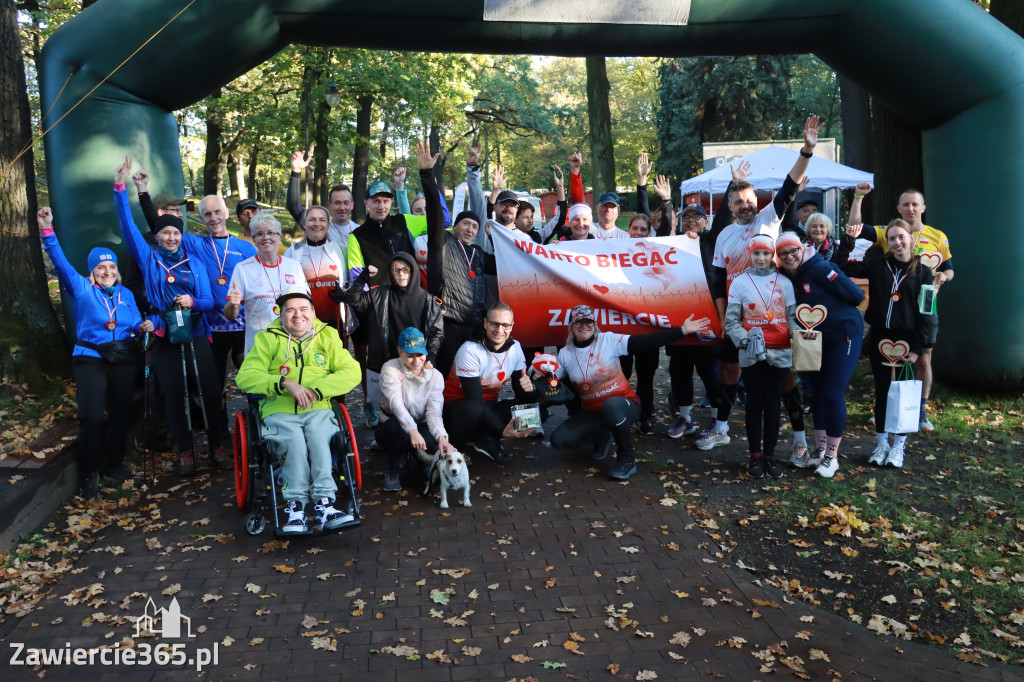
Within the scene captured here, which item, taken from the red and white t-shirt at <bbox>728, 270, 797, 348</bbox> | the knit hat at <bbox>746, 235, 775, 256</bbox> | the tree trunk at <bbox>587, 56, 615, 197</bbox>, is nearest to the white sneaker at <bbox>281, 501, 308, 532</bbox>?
the red and white t-shirt at <bbox>728, 270, 797, 348</bbox>

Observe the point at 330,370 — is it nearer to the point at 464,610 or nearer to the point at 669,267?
the point at 464,610

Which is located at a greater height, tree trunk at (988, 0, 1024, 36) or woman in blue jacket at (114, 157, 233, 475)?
tree trunk at (988, 0, 1024, 36)

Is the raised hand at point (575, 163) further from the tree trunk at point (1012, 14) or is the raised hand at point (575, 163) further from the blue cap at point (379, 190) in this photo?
the tree trunk at point (1012, 14)

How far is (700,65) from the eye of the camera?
3206cm

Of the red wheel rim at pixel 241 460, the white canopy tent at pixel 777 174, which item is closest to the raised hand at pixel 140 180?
the red wheel rim at pixel 241 460

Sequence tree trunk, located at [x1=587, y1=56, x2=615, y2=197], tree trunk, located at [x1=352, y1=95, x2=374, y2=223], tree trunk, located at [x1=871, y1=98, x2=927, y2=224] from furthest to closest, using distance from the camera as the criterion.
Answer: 1. tree trunk, located at [x1=352, y1=95, x2=374, y2=223]
2. tree trunk, located at [x1=587, y1=56, x2=615, y2=197]
3. tree trunk, located at [x1=871, y1=98, x2=927, y2=224]

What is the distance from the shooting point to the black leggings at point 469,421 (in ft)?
21.9

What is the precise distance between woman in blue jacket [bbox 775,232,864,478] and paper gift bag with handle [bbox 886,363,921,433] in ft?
1.31

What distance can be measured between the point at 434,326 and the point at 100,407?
274 centimetres

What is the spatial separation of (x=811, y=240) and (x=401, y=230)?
3.93 metres

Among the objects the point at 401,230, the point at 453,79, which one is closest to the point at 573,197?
the point at 401,230

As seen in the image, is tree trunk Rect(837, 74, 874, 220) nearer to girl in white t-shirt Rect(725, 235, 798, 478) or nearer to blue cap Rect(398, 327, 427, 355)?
girl in white t-shirt Rect(725, 235, 798, 478)

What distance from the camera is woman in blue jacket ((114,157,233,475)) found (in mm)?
6691

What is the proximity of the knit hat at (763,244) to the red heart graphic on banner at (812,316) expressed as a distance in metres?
0.54
